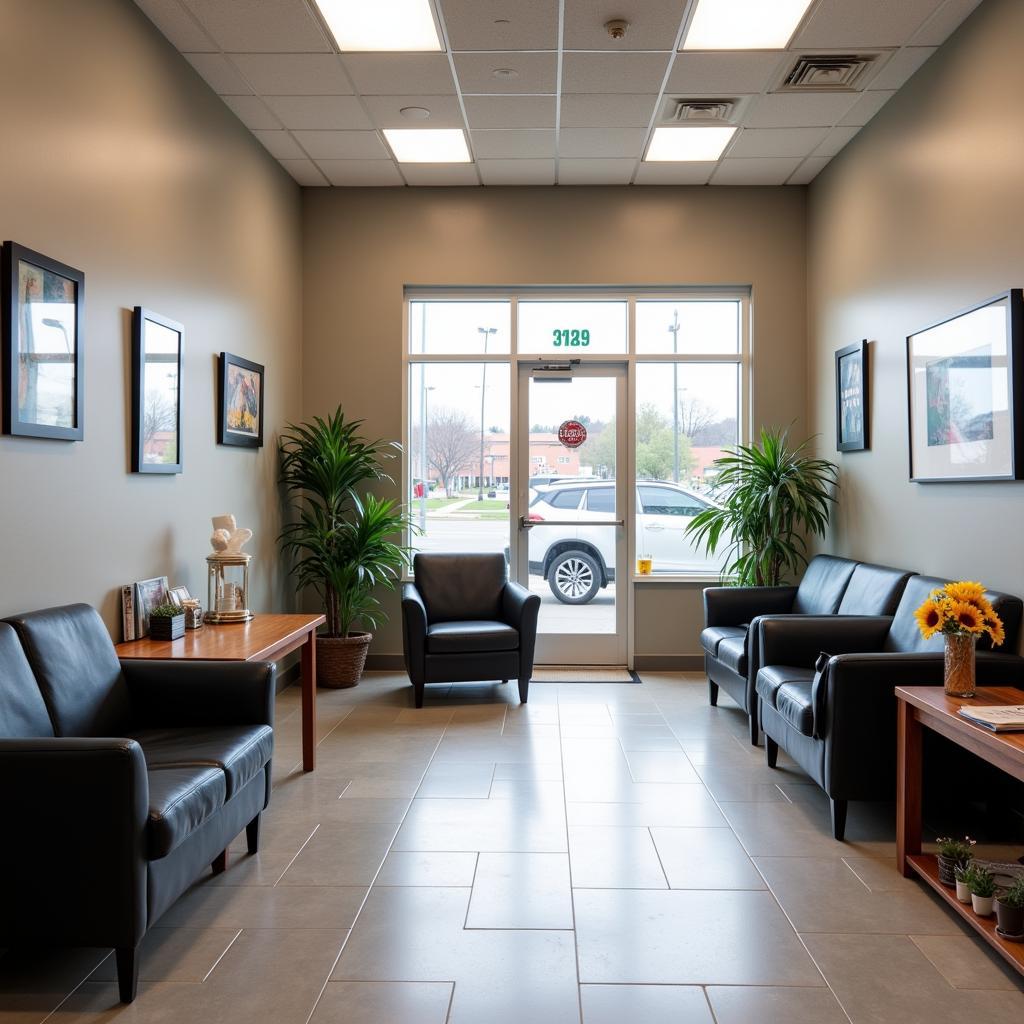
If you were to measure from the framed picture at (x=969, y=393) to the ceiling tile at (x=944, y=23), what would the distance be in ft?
4.35

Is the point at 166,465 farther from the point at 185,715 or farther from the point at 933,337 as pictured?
the point at 933,337

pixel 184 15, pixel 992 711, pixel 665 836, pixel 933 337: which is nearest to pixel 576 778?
pixel 665 836

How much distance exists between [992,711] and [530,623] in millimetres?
3130

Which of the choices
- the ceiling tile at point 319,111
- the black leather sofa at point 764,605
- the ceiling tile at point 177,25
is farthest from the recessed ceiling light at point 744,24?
the black leather sofa at point 764,605

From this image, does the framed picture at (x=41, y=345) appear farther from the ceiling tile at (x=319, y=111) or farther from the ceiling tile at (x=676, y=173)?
the ceiling tile at (x=676, y=173)

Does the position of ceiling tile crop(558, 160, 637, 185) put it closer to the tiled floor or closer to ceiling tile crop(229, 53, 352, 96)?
ceiling tile crop(229, 53, 352, 96)

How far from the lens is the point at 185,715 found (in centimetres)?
324

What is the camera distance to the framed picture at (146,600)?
12.4 ft

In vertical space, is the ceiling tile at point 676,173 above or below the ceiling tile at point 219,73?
above

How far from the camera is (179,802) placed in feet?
7.95

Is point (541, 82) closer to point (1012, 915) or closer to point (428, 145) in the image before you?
point (428, 145)

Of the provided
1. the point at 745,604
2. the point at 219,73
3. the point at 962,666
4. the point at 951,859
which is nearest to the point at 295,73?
the point at 219,73

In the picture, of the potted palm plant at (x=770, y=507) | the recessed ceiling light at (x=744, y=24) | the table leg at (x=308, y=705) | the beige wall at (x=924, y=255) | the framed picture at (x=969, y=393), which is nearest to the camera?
the framed picture at (x=969, y=393)

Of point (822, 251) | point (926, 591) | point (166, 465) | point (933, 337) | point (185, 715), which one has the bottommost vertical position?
point (185, 715)
